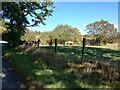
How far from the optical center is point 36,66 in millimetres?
15633

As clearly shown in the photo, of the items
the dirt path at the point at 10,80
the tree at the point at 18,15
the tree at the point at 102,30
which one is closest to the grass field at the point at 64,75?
the dirt path at the point at 10,80

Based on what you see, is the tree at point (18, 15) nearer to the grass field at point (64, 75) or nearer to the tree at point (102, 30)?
the grass field at point (64, 75)

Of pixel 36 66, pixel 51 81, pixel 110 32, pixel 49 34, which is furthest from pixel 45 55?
pixel 110 32

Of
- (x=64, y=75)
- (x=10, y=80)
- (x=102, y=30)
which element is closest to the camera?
(x=64, y=75)

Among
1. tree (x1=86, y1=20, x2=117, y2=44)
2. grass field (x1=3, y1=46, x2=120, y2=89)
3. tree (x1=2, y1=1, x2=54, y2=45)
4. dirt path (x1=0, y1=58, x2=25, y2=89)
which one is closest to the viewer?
grass field (x1=3, y1=46, x2=120, y2=89)

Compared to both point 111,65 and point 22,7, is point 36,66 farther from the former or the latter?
point 22,7

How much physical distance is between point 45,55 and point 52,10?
60.9 feet

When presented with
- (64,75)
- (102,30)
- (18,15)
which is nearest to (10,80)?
(64,75)

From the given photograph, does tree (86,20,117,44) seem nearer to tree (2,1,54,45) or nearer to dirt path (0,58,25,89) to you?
tree (2,1,54,45)

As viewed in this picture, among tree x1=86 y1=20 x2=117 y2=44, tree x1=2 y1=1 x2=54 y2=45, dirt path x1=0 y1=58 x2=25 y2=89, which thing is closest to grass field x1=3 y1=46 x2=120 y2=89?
dirt path x1=0 y1=58 x2=25 y2=89

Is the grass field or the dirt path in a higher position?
the grass field

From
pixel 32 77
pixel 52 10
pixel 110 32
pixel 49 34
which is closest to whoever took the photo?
pixel 32 77

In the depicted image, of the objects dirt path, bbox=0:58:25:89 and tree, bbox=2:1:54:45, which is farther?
tree, bbox=2:1:54:45

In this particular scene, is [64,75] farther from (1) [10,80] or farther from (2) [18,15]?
(2) [18,15]
